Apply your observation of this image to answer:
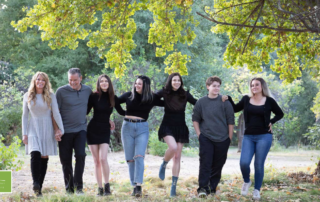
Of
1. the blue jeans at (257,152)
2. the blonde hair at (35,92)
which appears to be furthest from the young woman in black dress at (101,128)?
the blue jeans at (257,152)

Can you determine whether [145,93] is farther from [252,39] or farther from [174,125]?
[252,39]

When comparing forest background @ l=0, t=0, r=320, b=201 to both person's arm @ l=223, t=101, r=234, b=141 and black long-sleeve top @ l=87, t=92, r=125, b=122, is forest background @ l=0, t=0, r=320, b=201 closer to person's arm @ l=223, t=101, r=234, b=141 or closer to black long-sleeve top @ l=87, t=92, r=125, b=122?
Answer: black long-sleeve top @ l=87, t=92, r=125, b=122

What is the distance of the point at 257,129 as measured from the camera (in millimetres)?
6148

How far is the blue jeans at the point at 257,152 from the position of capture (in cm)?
612

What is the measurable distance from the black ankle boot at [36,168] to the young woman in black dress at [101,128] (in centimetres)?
83

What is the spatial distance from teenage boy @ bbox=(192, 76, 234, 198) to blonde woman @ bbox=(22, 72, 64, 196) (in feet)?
7.40

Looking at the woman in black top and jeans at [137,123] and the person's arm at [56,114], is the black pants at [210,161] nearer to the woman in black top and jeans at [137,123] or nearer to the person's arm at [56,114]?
the woman in black top and jeans at [137,123]

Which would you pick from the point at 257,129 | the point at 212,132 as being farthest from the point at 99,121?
the point at 257,129

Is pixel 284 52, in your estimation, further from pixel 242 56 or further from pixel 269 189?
pixel 269 189

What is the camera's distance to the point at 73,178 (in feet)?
21.0

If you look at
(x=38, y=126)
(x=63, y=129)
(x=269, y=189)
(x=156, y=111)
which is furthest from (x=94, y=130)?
(x=156, y=111)

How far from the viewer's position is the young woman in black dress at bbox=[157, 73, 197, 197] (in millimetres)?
6281

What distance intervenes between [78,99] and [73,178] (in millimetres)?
1318

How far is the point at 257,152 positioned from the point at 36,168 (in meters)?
3.49
